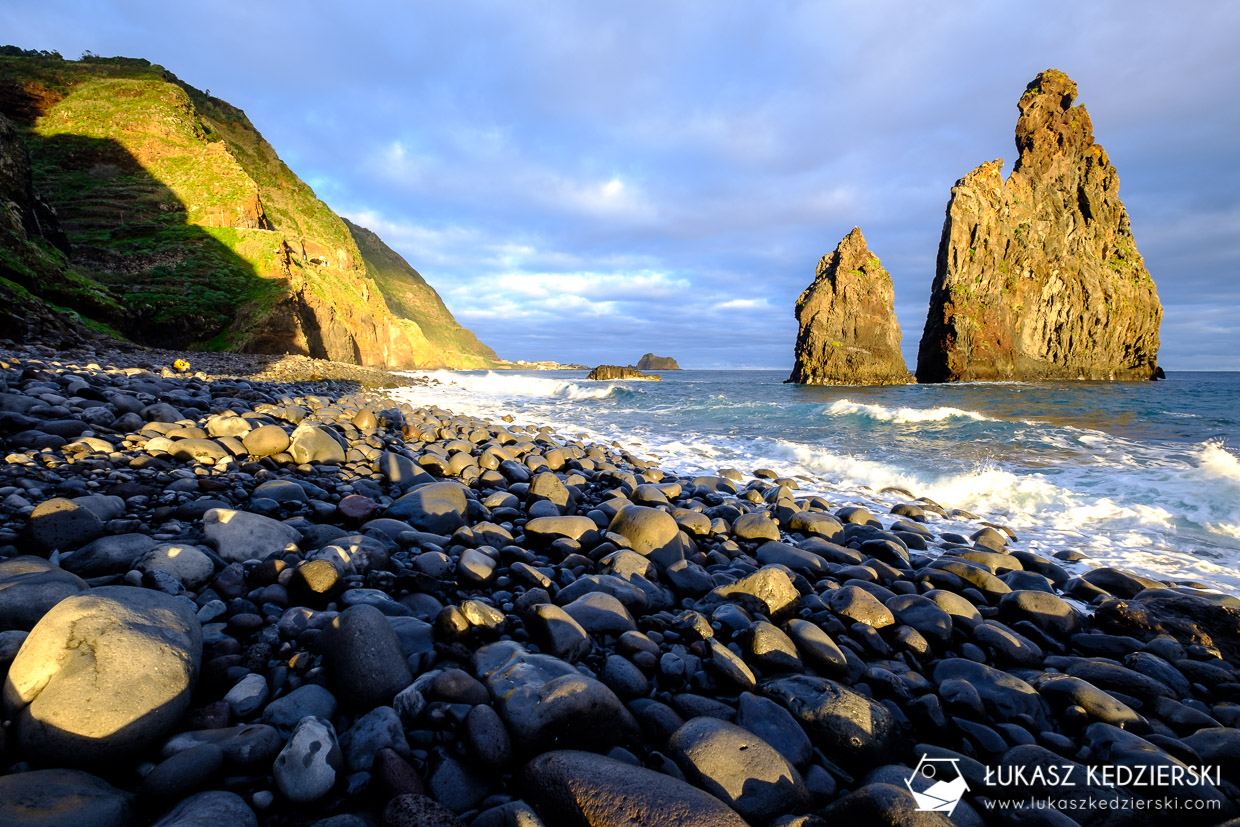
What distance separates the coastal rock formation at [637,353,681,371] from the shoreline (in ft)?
374

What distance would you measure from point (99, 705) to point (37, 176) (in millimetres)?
34548

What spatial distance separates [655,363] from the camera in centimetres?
12119

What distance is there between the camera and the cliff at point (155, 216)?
18750 millimetres

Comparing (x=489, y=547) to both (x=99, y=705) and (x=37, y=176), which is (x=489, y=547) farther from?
(x=37, y=176)

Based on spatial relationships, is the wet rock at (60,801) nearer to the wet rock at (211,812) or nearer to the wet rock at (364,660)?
the wet rock at (211,812)

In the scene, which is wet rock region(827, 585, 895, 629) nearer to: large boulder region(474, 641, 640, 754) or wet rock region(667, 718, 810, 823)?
wet rock region(667, 718, 810, 823)

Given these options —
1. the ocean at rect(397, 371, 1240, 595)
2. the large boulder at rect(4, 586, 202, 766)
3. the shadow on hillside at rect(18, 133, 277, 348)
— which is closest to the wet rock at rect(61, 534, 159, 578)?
the large boulder at rect(4, 586, 202, 766)

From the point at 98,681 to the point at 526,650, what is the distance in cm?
146

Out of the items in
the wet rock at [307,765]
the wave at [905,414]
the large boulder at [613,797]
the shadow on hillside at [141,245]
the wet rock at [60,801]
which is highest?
the shadow on hillside at [141,245]

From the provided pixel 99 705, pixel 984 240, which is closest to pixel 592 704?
pixel 99 705

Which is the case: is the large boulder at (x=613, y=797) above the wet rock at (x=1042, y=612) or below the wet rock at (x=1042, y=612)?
above

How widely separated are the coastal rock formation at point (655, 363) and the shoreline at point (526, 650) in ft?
Answer: 374

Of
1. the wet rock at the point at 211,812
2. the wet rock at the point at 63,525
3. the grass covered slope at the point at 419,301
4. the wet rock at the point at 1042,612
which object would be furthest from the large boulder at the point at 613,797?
the grass covered slope at the point at 419,301

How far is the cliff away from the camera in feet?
61.5
